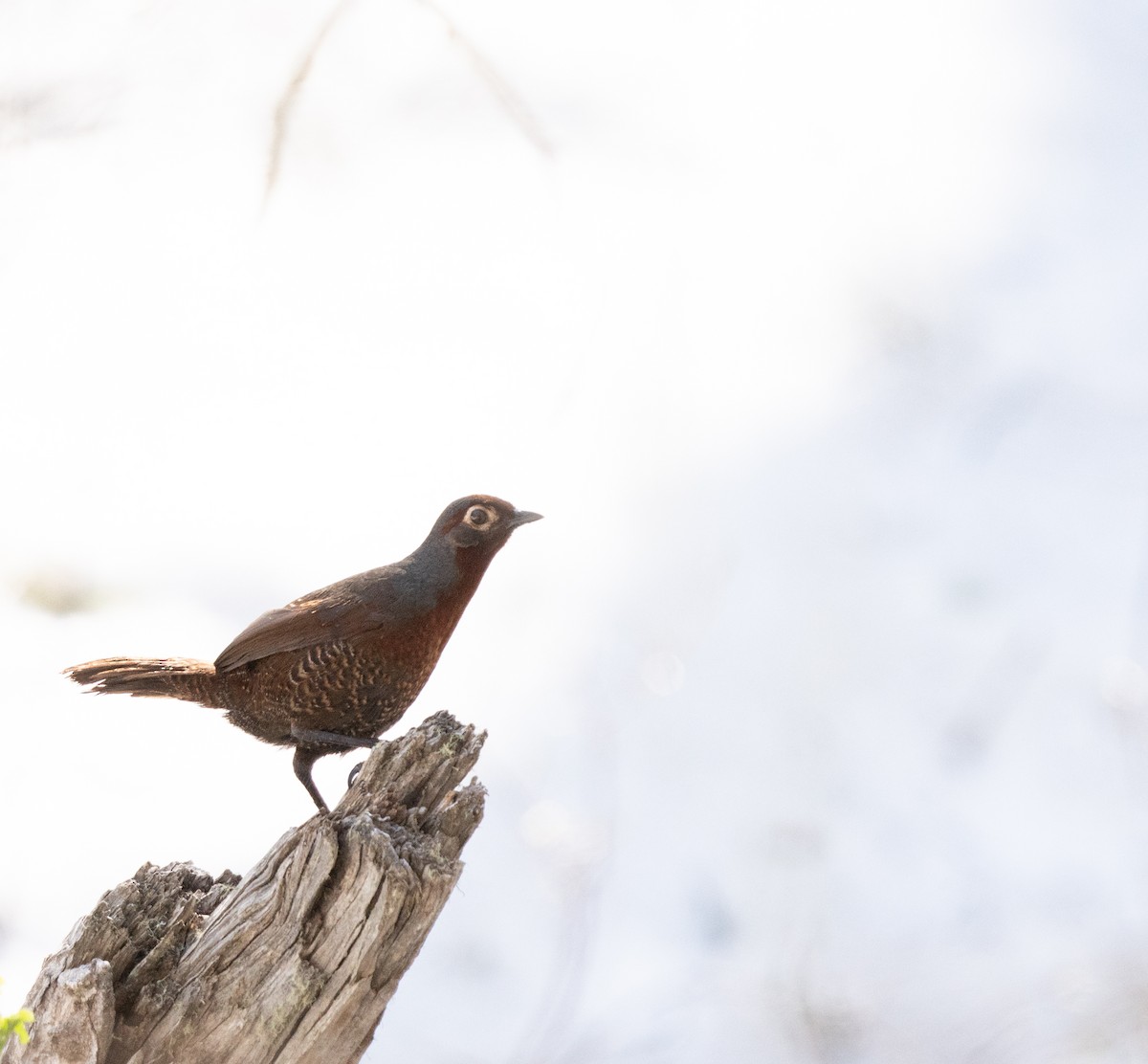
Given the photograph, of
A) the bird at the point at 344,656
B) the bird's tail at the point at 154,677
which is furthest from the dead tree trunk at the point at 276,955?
the bird's tail at the point at 154,677

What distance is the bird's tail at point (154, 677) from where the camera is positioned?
4805 mm

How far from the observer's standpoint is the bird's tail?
15.8 feet

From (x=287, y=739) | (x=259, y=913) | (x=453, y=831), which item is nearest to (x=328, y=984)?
(x=259, y=913)

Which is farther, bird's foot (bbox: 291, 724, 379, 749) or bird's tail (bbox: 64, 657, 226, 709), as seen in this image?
bird's tail (bbox: 64, 657, 226, 709)

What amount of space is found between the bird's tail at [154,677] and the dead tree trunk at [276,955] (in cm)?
109

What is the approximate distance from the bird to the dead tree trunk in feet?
2.22

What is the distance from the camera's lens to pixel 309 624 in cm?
461

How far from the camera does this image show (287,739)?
189 inches

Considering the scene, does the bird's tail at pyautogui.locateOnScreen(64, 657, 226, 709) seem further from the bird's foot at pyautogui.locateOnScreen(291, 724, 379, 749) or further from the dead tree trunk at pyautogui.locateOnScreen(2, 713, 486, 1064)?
the dead tree trunk at pyautogui.locateOnScreen(2, 713, 486, 1064)

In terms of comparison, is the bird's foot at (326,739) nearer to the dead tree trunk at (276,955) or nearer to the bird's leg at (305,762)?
the bird's leg at (305,762)

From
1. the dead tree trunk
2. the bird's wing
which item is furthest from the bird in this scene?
the dead tree trunk

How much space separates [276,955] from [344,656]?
1179 millimetres

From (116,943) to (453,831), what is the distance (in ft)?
3.47

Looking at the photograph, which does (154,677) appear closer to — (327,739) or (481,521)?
(327,739)
